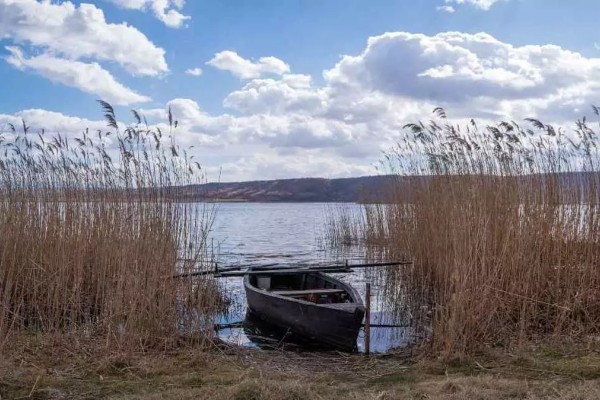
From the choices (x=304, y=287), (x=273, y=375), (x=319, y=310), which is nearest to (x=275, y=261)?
(x=304, y=287)

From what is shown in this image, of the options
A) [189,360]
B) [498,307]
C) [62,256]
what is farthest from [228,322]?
[498,307]

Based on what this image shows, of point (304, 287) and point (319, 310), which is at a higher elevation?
point (319, 310)

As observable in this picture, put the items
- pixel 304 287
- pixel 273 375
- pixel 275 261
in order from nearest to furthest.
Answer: pixel 273 375, pixel 304 287, pixel 275 261

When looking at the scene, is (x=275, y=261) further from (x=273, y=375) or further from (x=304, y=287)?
(x=273, y=375)

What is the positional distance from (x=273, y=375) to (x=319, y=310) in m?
2.35

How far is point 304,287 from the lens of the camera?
35.3ft

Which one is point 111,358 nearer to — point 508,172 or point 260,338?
point 260,338

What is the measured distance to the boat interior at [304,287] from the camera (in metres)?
8.47

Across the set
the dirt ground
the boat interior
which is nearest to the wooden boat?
the boat interior

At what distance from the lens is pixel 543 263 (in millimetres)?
6363

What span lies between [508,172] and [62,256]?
17.2 feet

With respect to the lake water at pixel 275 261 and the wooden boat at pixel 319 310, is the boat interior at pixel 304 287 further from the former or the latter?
the lake water at pixel 275 261

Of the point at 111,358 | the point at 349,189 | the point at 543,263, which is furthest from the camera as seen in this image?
the point at 349,189

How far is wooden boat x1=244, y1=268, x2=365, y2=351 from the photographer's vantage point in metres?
6.90
